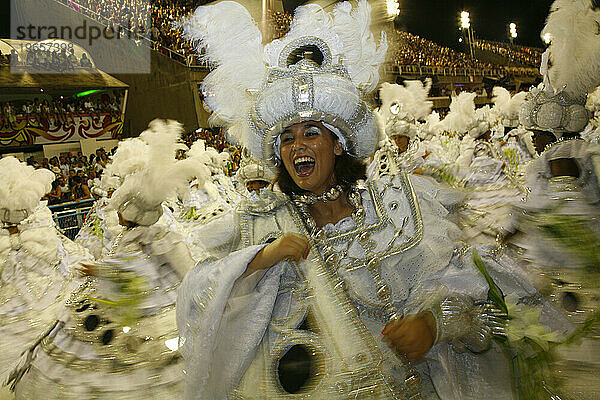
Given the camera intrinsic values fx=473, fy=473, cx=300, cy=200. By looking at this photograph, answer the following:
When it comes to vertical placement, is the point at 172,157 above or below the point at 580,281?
above

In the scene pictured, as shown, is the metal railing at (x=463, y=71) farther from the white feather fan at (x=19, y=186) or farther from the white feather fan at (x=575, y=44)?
the white feather fan at (x=575, y=44)

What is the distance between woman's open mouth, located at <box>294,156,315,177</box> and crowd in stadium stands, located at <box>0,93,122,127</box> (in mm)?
14378

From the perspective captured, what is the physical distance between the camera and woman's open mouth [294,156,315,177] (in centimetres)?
182

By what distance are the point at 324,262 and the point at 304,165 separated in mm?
385

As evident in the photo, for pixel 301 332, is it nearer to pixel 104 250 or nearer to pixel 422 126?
pixel 104 250

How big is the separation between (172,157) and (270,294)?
96 cm

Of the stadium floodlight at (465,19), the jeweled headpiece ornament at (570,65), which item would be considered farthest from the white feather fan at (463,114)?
the stadium floodlight at (465,19)

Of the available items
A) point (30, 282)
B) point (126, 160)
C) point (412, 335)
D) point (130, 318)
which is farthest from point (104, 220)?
point (412, 335)

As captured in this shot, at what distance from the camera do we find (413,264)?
1.69 metres

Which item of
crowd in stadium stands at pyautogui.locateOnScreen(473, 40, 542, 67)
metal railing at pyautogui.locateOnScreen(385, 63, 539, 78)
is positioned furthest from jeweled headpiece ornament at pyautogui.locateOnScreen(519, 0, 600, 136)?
crowd in stadium stands at pyautogui.locateOnScreen(473, 40, 542, 67)

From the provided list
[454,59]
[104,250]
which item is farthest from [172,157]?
[454,59]

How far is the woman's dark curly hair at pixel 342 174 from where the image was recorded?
1985 mm

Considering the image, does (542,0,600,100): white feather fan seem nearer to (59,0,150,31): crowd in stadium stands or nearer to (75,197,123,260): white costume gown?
(75,197,123,260): white costume gown

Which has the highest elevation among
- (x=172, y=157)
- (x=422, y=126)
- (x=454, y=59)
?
(x=454, y=59)
